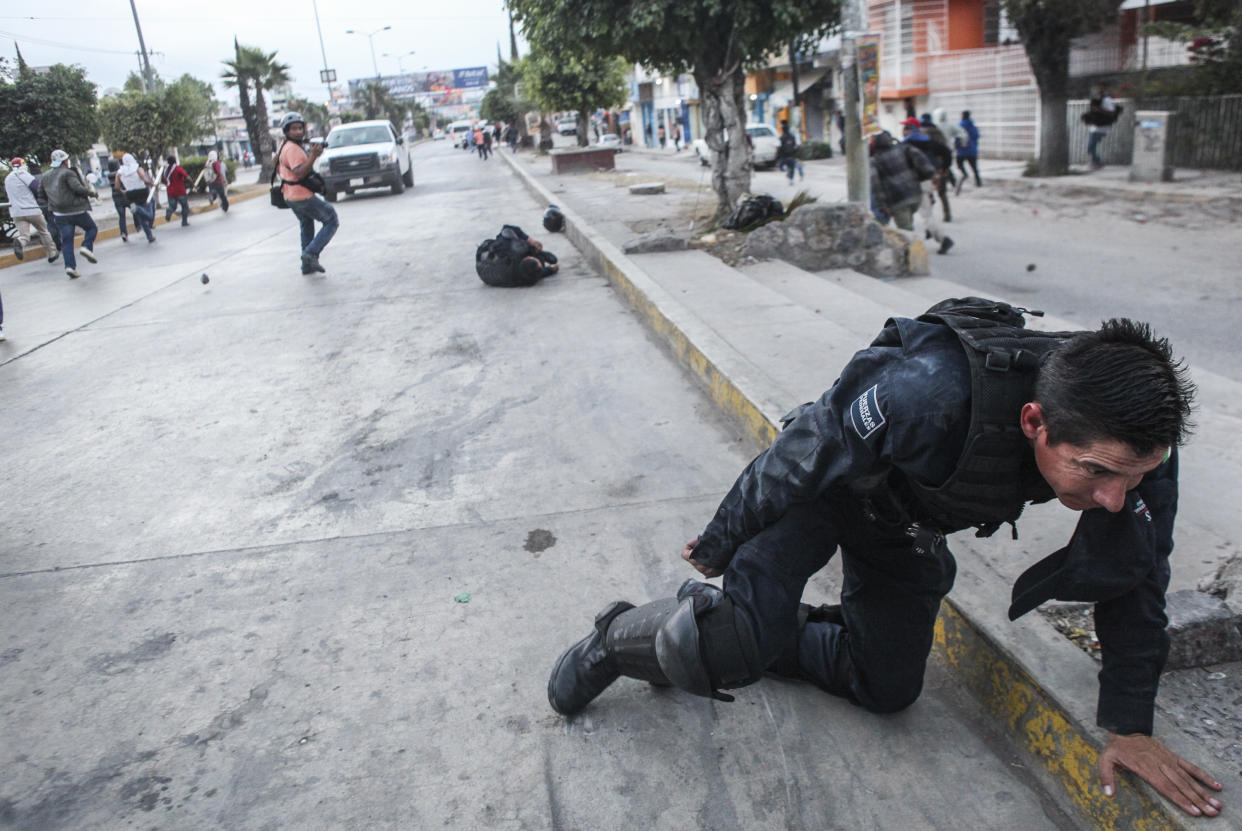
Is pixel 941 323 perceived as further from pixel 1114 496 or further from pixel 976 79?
pixel 976 79

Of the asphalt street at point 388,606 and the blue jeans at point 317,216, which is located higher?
the blue jeans at point 317,216

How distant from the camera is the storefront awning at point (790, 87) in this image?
37.9 m

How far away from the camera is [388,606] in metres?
3.11

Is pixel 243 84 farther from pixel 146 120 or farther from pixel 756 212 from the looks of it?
pixel 756 212

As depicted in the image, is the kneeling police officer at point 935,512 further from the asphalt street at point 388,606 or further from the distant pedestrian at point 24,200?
the distant pedestrian at point 24,200

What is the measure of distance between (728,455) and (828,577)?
3.89 ft

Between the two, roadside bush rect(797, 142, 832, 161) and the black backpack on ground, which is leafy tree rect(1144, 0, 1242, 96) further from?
roadside bush rect(797, 142, 832, 161)

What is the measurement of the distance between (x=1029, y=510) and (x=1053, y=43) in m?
16.9

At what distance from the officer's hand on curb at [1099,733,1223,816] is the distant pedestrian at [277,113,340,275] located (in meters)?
9.04

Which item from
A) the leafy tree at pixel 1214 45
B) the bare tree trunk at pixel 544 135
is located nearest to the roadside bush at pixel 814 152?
the bare tree trunk at pixel 544 135

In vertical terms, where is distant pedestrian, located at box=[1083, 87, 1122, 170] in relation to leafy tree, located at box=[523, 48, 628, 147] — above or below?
below

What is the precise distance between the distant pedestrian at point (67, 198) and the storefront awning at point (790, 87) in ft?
100

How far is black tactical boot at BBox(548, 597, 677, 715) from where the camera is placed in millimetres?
2225

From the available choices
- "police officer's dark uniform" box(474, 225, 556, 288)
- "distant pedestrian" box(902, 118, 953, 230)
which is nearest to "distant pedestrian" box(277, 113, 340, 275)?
"police officer's dark uniform" box(474, 225, 556, 288)
